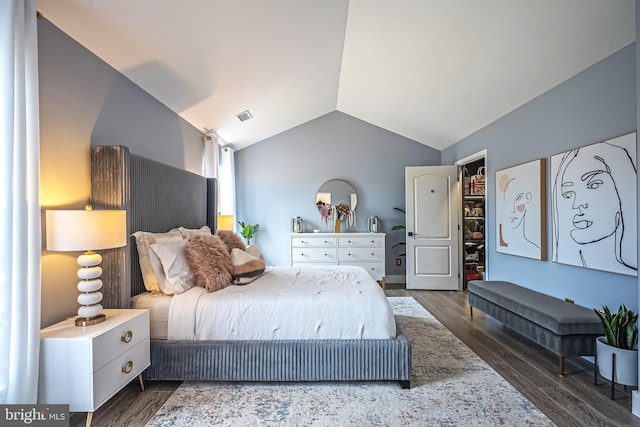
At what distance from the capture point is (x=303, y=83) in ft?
12.8

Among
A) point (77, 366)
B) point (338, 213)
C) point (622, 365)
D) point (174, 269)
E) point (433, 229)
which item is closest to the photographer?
point (77, 366)

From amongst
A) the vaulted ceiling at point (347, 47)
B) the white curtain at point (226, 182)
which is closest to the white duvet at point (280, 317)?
the vaulted ceiling at point (347, 47)

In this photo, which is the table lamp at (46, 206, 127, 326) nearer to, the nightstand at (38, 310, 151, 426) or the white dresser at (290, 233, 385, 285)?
the nightstand at (38, 310, 151, 426)

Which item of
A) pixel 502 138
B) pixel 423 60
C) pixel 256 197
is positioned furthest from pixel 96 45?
pixel 502 138

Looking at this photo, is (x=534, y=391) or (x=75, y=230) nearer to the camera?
(x=75, y=230)

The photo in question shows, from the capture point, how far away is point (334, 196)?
537cm

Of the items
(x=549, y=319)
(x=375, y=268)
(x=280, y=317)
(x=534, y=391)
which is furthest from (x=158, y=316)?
(x=375, y=268)

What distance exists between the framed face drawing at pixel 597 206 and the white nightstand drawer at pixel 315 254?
287 cm

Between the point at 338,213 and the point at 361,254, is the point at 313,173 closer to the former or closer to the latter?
the point at 338,213

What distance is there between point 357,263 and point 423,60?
2.99 metres

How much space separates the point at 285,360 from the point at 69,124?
2084 millimetres

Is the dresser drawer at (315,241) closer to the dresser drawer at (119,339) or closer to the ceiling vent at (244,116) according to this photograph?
the ceiling vent at (244,116)

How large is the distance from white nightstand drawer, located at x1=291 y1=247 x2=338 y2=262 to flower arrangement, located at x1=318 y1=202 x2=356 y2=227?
2.06 ft

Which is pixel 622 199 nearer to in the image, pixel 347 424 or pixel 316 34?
pixel 347 424
